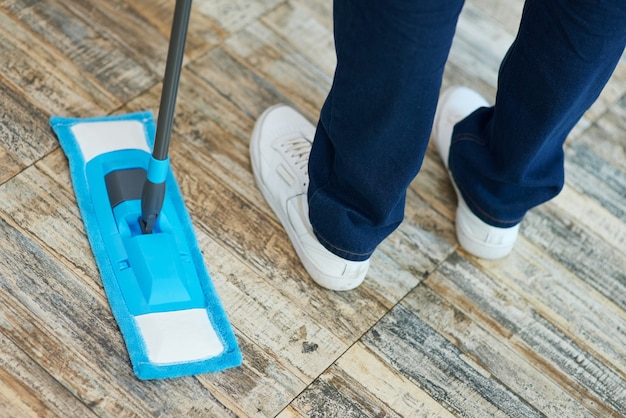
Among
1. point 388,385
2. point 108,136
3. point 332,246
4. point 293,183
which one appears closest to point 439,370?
point 388,385

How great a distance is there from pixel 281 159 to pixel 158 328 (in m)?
0.39

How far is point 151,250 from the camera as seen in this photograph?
1206 millimetres

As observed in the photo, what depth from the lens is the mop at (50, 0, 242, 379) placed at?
114 centimetres

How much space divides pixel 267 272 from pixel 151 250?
0.66 ft

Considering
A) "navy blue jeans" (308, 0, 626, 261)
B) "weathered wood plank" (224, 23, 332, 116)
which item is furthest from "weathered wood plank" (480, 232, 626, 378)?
"weathered wood plank" (224, 23, 332, 116)

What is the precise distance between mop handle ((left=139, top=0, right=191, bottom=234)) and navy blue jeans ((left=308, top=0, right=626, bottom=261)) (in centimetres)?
19

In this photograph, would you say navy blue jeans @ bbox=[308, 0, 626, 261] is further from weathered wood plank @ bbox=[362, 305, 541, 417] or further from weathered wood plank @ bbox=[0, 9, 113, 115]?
weathered wood plank @ bbox=[0, 9, 113, 115]

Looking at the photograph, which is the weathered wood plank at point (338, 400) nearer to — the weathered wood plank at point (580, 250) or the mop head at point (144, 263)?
the mop head at point (144, 263)

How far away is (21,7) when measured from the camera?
1.53 m

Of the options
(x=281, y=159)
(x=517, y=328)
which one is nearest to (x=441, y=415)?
(x=517, y=328)

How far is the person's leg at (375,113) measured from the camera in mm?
921

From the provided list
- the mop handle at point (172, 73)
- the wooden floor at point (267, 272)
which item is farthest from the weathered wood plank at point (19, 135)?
the mop handle at point (172, 73)

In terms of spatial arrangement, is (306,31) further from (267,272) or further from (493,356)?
(493,356)

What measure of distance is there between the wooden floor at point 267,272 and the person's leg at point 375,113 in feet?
0.55
